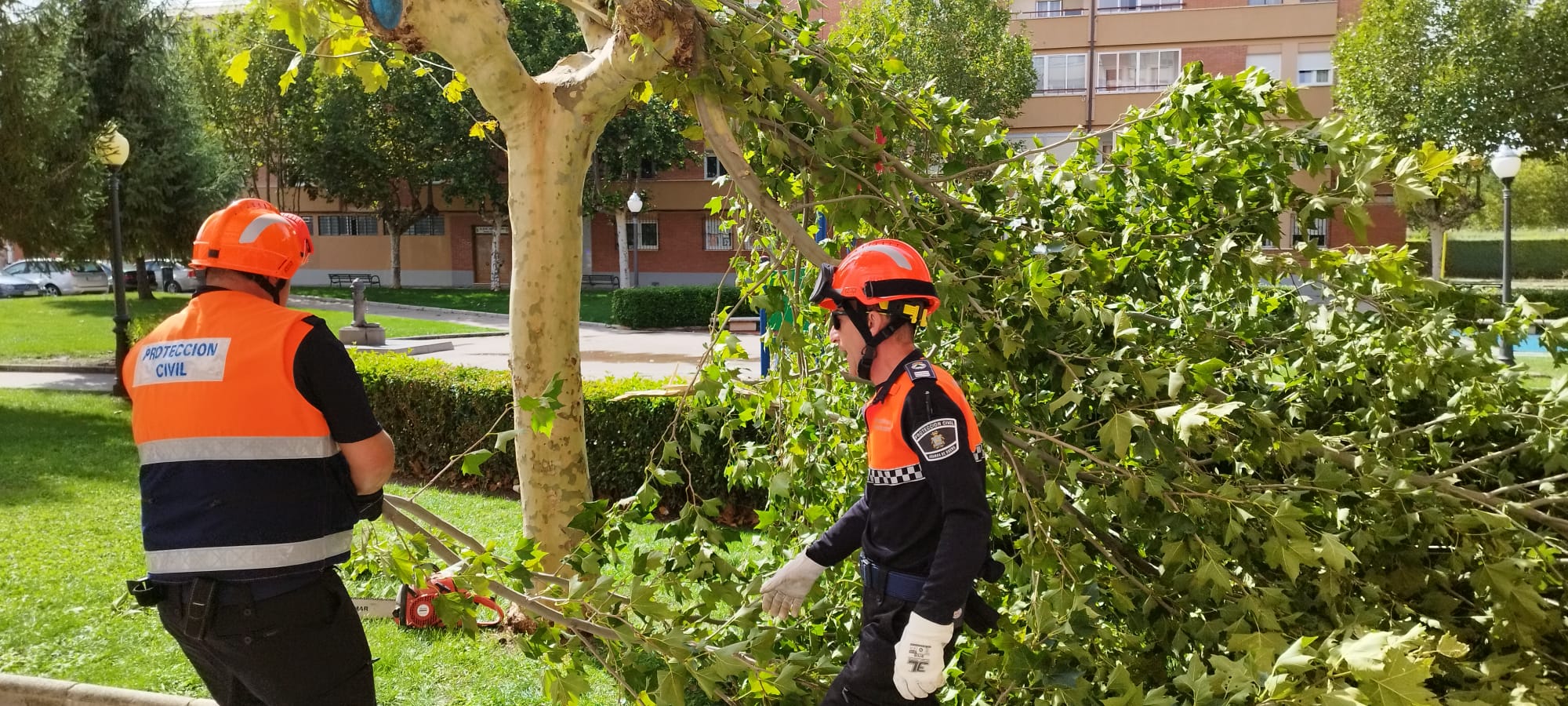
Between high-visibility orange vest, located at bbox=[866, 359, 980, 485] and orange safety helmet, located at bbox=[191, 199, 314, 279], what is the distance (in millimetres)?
1699

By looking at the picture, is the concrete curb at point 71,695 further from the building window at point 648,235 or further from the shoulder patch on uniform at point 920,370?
the building window at point 648,235

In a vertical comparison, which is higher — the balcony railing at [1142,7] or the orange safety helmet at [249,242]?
the balcony railing at [1142,7]

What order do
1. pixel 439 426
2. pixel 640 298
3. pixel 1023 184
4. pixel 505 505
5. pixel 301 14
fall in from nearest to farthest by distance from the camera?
pixel 1023 184
pixel 301 14
pixel 505 505
pixel 439 426
pixel 640 298

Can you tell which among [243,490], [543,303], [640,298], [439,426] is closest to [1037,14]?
[640,298]

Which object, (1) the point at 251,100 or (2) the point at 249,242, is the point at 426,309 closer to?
(1) the point at 251,100

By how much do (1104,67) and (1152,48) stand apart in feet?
5.62

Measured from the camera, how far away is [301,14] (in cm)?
446

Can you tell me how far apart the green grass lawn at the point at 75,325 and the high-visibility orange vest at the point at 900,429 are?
21969mm

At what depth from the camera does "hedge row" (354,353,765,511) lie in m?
8.33

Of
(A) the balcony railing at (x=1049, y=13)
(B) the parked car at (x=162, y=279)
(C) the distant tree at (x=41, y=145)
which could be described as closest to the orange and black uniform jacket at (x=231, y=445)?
(C) the distant tree at (x=41, y=145)

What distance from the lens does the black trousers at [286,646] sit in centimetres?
288

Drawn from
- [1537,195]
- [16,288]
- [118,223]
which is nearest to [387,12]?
[118,223]

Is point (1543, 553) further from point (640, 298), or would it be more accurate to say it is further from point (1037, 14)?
point (1037, 14)

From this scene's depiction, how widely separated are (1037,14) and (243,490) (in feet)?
129
